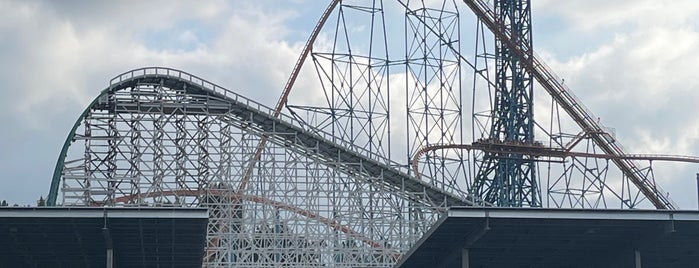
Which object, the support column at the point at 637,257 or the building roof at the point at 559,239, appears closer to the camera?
the building roof at the point at 559,239

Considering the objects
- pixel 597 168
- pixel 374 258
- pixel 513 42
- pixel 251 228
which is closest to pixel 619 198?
pixel 597 168

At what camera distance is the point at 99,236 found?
35.3 meters

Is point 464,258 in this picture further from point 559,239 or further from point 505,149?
point 505,149

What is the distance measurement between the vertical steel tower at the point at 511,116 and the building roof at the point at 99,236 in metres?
21.7

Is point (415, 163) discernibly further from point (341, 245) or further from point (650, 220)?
point (650, 220)

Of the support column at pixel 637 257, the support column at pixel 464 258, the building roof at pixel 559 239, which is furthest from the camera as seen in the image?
the support column at pixel 637 257

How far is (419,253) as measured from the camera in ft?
123

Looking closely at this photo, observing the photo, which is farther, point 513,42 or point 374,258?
point 513,42

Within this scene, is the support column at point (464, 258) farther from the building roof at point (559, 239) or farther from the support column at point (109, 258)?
the support column at point (109, 258)

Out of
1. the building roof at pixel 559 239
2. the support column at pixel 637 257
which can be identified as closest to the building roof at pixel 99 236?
the building roof at pixel 559 239

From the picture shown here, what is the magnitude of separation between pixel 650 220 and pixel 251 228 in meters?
19.7

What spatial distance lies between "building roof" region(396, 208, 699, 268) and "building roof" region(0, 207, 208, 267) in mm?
6048

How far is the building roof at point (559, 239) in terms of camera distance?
33.9 meters

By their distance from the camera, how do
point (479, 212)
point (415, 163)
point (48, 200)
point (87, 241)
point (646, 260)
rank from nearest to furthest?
1. point (479, 212)
2. point (87, 241)
3. point (646, 260)
4. point (48, 200)
5. point (415, 163)
